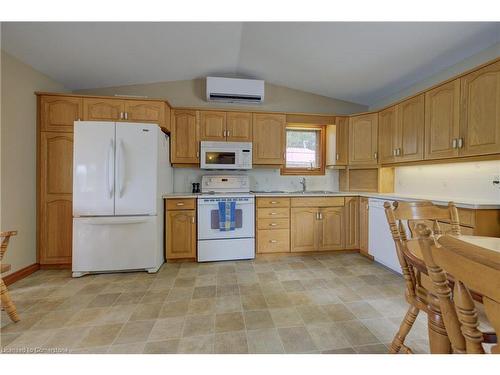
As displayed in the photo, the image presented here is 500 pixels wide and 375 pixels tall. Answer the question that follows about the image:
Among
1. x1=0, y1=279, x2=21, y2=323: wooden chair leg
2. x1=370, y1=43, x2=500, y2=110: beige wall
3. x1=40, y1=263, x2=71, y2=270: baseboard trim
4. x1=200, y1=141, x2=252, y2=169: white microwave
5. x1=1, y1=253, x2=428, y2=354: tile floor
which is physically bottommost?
x1=1, y1=253, x2=428, y2=354: tile floor

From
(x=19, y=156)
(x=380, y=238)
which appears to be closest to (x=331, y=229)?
(x=380, y=238)

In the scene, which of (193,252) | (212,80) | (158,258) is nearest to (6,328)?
(158,258)

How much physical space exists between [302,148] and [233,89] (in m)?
1.50

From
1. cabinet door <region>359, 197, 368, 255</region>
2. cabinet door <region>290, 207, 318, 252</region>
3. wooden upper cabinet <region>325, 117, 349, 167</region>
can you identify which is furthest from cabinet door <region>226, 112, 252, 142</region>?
cabinet door <region>359, 197, 368, 255</region>

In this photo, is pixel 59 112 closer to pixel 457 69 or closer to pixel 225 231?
pixel 225 231

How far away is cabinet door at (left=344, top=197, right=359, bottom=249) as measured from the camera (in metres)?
3.15

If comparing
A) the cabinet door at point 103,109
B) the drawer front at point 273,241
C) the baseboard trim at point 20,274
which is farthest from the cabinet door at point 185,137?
the baseboard trim at point 20,274

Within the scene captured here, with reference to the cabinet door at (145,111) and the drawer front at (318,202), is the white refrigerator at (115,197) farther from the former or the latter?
the drawer front at (318,202)

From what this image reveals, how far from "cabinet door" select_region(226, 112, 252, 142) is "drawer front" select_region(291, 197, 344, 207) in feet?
3.82

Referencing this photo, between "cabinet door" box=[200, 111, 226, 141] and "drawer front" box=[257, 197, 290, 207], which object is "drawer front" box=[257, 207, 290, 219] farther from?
"cabinet door" box=[200, 111, 226, 141]

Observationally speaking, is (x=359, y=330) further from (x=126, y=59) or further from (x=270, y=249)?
(x=126, y=59)

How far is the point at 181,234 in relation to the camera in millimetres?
2824

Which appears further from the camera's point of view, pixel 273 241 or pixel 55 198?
pixel 273 241
